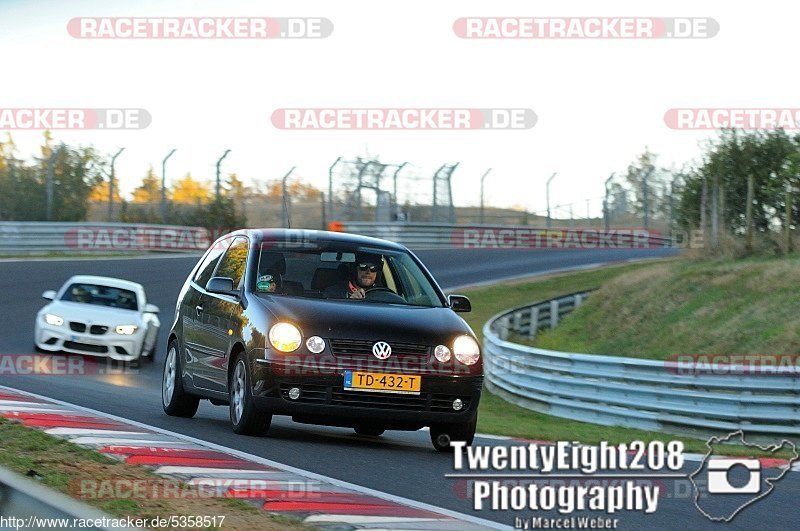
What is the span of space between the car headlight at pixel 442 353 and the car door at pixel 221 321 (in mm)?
1535

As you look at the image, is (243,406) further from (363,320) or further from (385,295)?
(385,295)

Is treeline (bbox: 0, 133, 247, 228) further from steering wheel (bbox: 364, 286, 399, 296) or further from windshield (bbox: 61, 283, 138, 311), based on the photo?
steering wheel (bbox: 364, 286, 399, 296)

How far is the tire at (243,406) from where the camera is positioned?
31.4ft

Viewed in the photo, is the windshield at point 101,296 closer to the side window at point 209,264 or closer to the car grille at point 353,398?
the side window at point 209,264

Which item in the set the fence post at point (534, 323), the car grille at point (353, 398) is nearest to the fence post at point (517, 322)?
the fence post at point (534, 323)

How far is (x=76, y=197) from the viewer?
1641 inches

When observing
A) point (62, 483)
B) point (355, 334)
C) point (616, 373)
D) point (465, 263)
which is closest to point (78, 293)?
point (616, 373)

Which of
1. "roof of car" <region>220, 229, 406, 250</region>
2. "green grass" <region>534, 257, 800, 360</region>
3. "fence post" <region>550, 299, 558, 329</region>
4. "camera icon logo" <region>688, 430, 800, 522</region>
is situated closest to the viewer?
"camera icon logo" <region>688, 430, 800, 522</region>

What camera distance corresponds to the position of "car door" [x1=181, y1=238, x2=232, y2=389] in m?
10.8

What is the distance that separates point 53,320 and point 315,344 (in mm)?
9918

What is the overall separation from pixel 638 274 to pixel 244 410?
20977mm

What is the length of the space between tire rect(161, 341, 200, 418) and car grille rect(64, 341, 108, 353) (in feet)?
22.4

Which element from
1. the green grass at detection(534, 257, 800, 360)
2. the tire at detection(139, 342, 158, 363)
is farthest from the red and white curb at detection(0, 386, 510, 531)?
the green grass at detection(534, 257, 800, 360)

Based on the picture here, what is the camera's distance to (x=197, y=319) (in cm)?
1105
